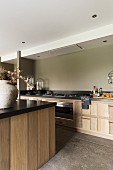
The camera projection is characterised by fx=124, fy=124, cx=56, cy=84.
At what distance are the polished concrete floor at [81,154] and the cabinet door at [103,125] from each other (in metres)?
0.19

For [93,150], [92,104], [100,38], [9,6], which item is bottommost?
[93,150]

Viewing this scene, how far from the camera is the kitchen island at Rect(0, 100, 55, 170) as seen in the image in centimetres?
133

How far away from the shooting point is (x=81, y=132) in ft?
10.2

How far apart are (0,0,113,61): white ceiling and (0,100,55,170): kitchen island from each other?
1.68 m

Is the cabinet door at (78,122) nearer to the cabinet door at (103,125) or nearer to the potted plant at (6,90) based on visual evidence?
the cabinet door at (103,125)

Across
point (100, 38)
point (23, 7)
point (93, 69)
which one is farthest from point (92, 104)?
point (23, 7)

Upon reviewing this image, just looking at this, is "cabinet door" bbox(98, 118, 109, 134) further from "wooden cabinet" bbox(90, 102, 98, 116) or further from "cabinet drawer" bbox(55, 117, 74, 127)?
"cabinet drawer" bbox(55, 117, 74, 127)

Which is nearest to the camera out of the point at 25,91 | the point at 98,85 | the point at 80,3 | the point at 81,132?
the point at 80,3

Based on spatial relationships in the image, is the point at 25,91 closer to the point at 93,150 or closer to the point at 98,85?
the point at 98,85

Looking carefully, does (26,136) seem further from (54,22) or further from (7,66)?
(7,66)

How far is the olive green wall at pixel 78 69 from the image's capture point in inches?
140

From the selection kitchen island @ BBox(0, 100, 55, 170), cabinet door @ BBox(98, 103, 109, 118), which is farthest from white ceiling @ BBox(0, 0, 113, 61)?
kitchen island @ BBox(0, 100, 55, 170)

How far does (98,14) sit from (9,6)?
5.31ft

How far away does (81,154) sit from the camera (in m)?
2.10
